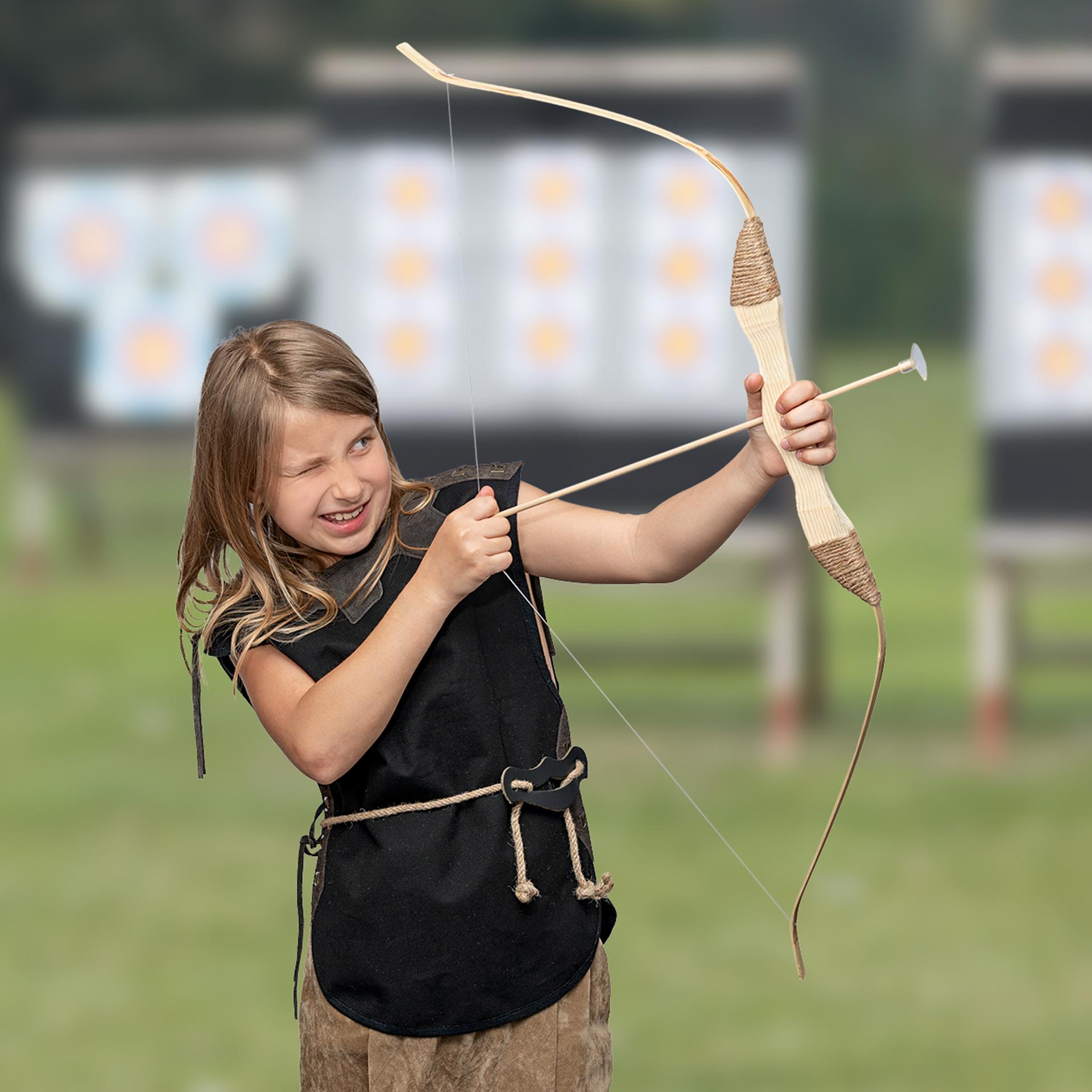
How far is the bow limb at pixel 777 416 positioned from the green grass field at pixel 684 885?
1358 millimetres

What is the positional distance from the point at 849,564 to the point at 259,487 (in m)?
0.33

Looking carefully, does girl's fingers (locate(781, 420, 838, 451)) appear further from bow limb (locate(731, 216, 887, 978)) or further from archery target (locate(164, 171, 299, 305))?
archery target (locate(164, 171, 299, 305))

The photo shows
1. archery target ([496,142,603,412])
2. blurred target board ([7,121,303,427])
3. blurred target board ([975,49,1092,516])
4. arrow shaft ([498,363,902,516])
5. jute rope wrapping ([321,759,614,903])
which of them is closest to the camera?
arrow shaft ([498,363,902,516])

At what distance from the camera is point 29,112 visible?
13.6 metres

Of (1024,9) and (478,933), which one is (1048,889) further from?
(1024,9)

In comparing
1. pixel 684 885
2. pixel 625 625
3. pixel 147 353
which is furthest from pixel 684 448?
pixel 625 625

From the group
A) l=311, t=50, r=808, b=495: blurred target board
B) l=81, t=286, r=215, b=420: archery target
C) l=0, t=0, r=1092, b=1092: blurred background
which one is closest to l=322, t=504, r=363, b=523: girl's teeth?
l=0, t=0, r=1092, b=1092: blurred background

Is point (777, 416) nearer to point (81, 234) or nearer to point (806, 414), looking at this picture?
point (806, 414)

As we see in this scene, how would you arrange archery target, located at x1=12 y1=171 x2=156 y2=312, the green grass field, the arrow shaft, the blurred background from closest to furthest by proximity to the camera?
the arrow shaft
the green grass field
the blurred background
archery target, located at x1=12 y1=171 x2=156 y2=312

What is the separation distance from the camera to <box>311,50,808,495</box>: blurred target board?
3.45m

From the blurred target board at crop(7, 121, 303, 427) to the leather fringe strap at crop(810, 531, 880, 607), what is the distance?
173 inches

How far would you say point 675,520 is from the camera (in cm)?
89

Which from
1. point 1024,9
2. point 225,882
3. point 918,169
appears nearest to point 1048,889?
point 225,882

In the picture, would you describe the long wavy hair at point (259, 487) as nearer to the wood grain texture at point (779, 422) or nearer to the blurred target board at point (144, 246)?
the wood grain texture at point (779, 422)
